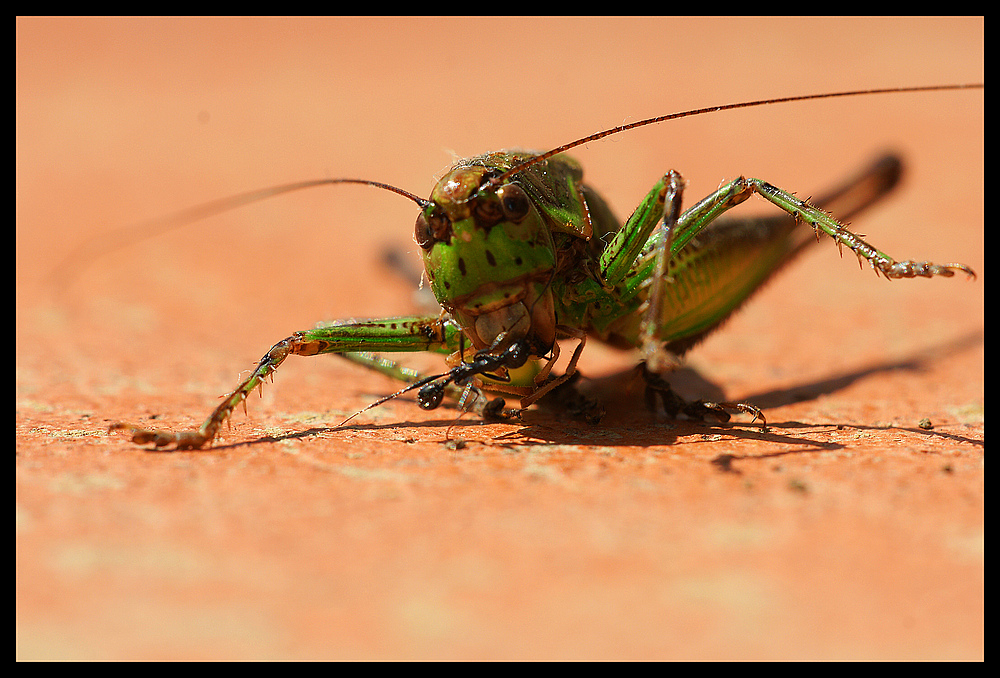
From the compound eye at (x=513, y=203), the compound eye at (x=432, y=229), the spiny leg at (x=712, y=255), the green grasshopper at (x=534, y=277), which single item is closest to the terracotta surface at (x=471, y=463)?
the green grasshopper at (x=534, y=277)

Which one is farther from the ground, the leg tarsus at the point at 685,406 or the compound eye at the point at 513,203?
the compound eye at the point at 513,203

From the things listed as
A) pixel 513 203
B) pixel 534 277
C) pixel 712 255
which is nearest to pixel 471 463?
pixel 534 277

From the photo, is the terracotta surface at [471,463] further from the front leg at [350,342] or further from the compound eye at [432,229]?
the compound eye at [432,229]

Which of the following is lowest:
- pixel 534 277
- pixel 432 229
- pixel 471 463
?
pixel 471 463

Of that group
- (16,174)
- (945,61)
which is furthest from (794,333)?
(945,61)

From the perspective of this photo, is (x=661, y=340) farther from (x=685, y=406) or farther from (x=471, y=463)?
(x=471, y=463)

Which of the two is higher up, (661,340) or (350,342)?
(350,342)

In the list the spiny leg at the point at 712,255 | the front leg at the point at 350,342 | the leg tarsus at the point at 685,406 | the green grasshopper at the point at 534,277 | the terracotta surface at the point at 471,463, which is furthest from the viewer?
the leg tarsus at the point at 685,406
